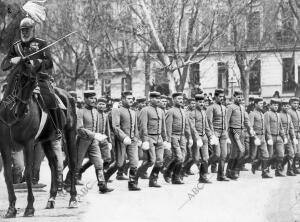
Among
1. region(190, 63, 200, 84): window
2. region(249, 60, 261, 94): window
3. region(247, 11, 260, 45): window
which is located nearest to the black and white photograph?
region(247, 11, 260, 45): window

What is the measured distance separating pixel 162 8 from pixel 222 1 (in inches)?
86.8

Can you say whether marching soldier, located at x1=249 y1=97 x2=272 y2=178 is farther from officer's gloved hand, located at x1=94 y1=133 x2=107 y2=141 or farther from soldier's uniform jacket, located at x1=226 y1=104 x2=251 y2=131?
officer's gloved hand, located at x1=94 y1=133 x2=107 y2=141

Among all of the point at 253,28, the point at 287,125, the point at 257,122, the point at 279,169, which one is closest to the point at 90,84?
the point at 253,28

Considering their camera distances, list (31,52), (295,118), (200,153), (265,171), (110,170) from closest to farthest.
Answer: (31,52) → (110,170) → (200,153) → (265,171) → (295,118)

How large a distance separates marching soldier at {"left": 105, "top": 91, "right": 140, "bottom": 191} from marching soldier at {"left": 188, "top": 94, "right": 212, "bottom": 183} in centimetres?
216

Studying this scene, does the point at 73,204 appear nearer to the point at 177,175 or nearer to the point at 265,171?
the point at 177,175

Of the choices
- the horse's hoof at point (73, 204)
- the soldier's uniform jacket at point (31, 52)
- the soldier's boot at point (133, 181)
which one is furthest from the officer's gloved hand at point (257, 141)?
the soldier's uniform jacket at point (31, 52)

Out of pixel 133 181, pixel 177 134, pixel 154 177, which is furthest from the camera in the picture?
pixel 177 134

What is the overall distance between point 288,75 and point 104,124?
3286 centimetres

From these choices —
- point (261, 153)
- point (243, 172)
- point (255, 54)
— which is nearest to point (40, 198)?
point (261, 153)

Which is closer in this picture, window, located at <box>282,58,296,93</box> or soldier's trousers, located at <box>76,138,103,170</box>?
soldier's trousers, located at <box>76,138,103,170</box>

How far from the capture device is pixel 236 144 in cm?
2072

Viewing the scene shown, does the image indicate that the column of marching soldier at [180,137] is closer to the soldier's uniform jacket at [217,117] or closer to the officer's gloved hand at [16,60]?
the soldier's uniform jacket at [217,117]

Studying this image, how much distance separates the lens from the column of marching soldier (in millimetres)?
17688
